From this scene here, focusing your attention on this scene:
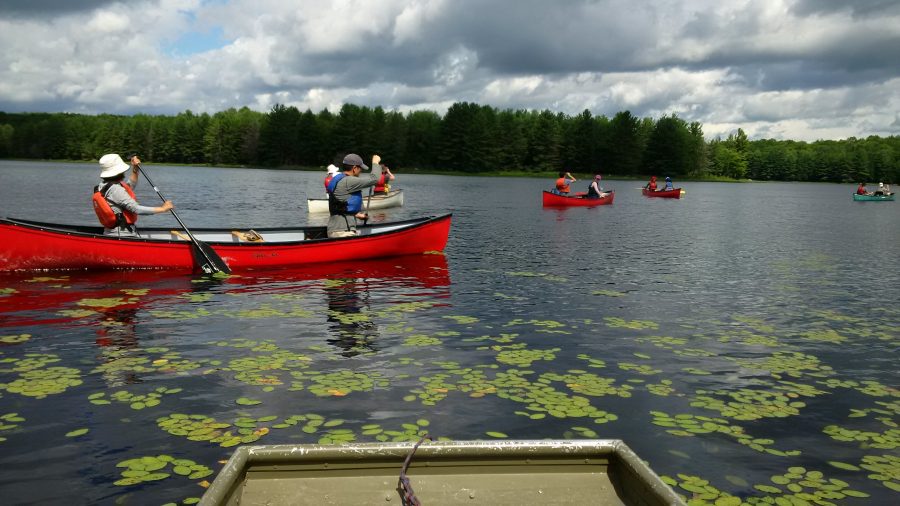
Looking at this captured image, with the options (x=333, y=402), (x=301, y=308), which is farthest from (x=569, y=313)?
(x=333, y=402)

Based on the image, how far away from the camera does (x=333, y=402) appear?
812 cm

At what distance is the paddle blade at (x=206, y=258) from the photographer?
55.3 feet

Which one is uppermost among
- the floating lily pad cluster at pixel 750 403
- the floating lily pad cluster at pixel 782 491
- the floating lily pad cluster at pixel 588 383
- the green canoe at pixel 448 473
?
the green canoe at pixel 448 473

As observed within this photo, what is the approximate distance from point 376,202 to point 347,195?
24048 mm

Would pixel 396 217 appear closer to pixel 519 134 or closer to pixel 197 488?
pixel 197 488

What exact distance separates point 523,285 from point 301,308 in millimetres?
6235

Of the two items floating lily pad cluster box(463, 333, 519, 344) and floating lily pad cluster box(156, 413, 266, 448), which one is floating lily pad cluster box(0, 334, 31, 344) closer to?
floating lily pad cluster box(156, 413, 266, 448)

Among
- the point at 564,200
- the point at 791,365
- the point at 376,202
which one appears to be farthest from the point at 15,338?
the point at 564,200

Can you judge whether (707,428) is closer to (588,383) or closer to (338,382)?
(588,383)

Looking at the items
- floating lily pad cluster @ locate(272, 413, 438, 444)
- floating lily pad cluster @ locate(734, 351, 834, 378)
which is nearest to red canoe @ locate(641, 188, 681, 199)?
floating lily pad cluster @ locate(734, 351, 834, 378)

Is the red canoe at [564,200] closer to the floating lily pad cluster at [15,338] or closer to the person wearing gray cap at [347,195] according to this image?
the person wearing gray cap at [347,195]

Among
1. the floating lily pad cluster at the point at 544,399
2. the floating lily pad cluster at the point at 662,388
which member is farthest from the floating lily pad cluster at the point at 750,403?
the floating lily pad cluster at the point at 544,399

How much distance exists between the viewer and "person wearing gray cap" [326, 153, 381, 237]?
17312mm

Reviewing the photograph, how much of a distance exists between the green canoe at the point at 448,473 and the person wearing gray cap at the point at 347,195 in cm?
1283
